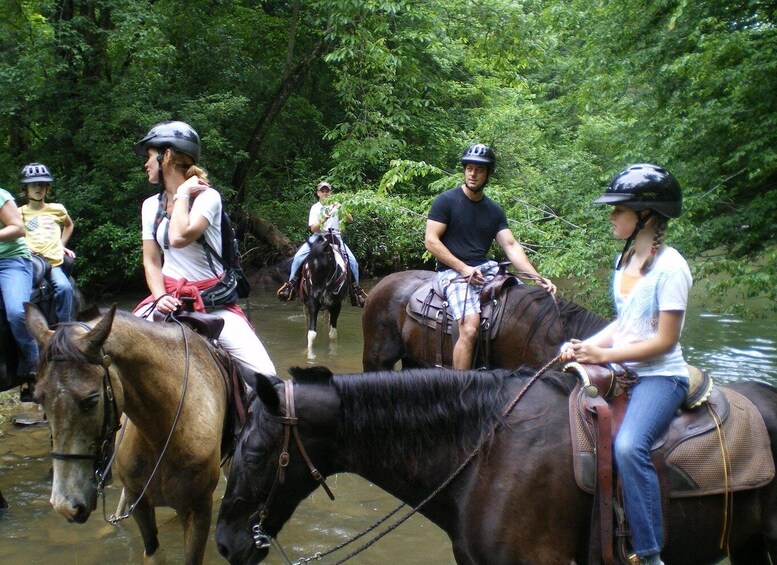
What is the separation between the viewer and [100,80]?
634 inches

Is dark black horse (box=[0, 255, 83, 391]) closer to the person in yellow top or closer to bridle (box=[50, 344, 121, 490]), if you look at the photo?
the person in yellow top

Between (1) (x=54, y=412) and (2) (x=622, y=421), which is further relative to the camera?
(1) (x=54, y=412)

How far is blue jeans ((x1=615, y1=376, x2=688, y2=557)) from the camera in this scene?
2.73 meters

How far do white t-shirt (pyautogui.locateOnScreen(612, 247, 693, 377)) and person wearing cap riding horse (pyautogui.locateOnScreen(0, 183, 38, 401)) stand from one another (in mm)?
4527

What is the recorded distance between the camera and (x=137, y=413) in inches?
141

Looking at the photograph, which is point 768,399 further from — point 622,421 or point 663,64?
point 663,64

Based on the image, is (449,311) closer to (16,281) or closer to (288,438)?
(16,281)

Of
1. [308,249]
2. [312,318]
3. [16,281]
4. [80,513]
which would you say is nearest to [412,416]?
[80,513]

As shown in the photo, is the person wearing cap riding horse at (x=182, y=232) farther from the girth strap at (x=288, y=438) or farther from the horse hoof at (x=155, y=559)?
the girth strap at (x=288, y=438)

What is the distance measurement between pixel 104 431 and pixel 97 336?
18.8 inches

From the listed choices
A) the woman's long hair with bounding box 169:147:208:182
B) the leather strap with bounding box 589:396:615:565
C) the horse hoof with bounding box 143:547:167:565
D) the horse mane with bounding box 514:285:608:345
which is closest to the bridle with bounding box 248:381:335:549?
the leather strap with bounding box 589:396:615:565

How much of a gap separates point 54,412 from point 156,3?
1664 centimetres

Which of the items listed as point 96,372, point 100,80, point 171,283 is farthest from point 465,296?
point 100,80

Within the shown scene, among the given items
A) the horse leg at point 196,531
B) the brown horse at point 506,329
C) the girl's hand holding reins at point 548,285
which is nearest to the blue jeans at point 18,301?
the horse leg at point 196,531
